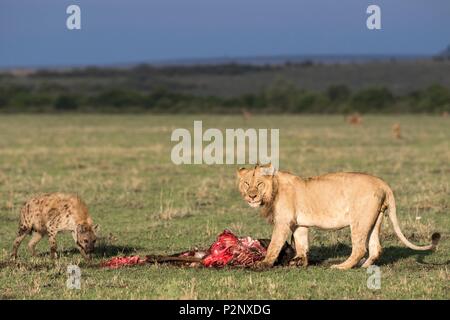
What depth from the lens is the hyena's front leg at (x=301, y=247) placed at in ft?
33.2

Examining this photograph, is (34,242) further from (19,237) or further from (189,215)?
(189,215)

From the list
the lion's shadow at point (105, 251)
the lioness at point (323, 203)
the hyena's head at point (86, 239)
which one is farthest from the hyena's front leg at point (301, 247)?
the lion's shadow at point (105, 251)

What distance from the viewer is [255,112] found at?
6781cm

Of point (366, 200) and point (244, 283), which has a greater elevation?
point (366, 200)

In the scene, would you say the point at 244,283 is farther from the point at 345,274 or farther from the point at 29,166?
the point at 29,166

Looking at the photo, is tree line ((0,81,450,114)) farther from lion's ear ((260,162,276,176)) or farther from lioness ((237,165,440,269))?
lion's ear ((260,162,276,176))

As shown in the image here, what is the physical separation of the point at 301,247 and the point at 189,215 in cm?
518

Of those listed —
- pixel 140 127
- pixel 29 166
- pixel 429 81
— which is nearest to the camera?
pixel 29 166

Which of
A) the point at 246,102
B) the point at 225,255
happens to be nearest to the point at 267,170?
the point at 225,255

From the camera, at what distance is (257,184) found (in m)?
9.88

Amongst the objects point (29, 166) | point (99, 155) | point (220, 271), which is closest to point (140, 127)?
point (99, 155)

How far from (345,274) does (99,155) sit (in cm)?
1905

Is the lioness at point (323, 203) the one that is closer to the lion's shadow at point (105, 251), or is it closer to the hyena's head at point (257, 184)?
the hyena's head at point (257, 184)
